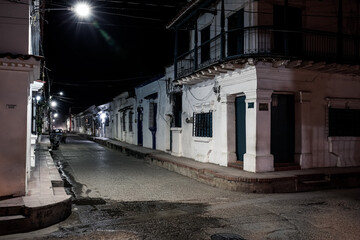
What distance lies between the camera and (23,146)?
7.03m

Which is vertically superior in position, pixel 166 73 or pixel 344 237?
pixel 166 73

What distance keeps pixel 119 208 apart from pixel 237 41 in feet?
25.1

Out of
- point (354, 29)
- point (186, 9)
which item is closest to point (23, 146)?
point (186, 9)

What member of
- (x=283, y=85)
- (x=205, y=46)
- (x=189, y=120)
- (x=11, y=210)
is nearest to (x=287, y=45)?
(x=283, y=85)

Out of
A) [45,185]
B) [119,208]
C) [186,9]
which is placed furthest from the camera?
[186,9]

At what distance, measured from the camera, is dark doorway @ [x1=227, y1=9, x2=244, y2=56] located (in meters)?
11.6

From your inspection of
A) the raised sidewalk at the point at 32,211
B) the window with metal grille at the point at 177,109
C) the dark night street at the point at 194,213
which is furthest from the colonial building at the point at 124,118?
the raised sidewalk at the point at 32,211

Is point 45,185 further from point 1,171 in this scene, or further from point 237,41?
→ point 237,41

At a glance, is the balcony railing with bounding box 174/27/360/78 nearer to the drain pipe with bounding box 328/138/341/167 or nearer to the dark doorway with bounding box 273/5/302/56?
the dark doorway with bounding box 273/5/302/56

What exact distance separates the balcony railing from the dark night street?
4.43 meters

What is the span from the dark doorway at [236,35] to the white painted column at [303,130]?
275 centimetres

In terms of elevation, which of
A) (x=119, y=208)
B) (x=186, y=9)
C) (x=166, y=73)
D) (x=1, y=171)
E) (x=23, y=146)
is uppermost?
(x=186, y=9)

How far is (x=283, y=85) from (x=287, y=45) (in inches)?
51.9

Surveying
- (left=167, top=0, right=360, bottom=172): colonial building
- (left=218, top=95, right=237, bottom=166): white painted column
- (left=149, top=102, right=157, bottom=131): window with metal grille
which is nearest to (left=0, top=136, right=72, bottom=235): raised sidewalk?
(left=167, top=0, right=360, bottom=172): colonial building
